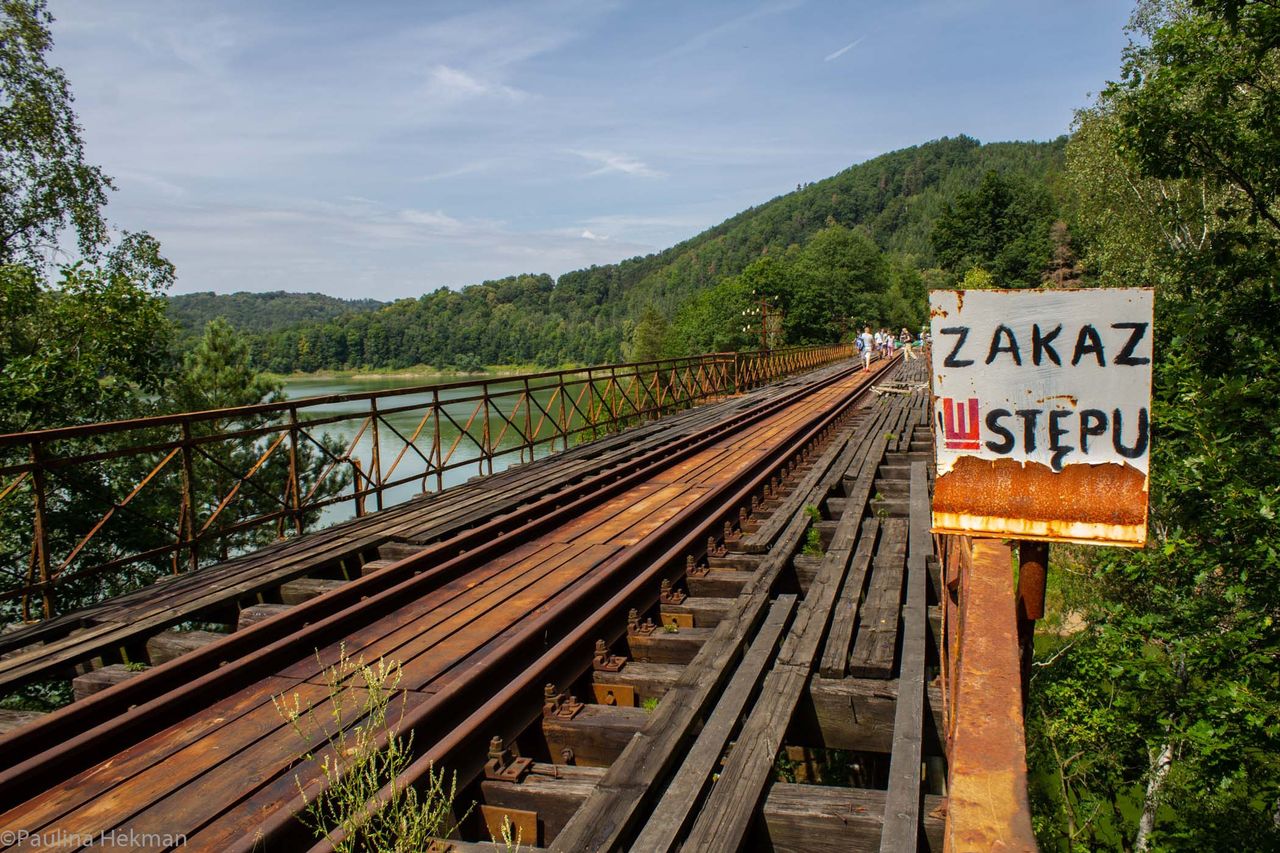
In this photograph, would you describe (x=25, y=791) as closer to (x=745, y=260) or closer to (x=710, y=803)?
(x=710, y=803)

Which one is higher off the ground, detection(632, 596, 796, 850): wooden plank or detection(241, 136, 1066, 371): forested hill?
detection(241, 136, 1066, 371): forested hill

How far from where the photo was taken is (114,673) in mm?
3799

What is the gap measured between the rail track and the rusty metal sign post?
1.12m

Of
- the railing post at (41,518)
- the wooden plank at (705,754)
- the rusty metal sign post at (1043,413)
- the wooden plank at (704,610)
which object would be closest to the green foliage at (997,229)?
the wooden plank at (704,610)

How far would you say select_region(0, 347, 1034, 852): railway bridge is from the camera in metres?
2.40

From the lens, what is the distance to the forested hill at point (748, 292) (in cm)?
8181

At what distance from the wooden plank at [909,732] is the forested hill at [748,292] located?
32.1m

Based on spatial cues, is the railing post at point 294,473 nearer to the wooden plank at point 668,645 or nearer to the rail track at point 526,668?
the rail track at point 526,668

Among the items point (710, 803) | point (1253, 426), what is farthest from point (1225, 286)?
point (710, 803)

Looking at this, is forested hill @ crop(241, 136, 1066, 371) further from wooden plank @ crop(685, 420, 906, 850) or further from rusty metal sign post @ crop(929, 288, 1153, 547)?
rusty metal sign post @ crop(929, 288, 1153, 547)

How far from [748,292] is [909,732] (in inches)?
2875

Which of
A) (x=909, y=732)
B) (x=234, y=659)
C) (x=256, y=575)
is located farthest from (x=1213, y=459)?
(x=256, y=575)

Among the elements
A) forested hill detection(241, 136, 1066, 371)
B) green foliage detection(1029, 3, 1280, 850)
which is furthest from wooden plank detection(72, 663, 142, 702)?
forested hill detection(241, 136, 1066, 371)

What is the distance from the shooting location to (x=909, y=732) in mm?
2785
